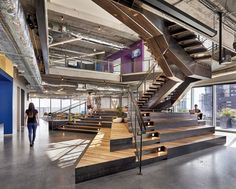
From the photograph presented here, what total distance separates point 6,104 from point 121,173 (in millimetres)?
7274

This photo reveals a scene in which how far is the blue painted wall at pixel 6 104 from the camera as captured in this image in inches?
338

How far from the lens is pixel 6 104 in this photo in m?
8.70

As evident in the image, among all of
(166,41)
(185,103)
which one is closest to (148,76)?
(185,103)

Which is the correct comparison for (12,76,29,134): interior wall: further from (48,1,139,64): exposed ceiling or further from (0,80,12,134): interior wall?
(48,1,139,64): exposed ceiling

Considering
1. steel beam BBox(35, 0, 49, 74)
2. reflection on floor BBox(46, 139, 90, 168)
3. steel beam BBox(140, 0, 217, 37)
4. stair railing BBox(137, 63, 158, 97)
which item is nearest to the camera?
steel beam BBox(140, 0, 217, 37)

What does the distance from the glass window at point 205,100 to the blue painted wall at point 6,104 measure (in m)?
11.3

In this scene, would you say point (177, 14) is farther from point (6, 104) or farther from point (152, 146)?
point (6, 104)

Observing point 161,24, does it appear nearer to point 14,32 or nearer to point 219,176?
point 14,32

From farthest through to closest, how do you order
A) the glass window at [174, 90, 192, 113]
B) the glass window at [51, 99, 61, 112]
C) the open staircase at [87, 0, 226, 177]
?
the glass window at [51, 99, 61, 112] → the glass window at [174, 90, 192, 113] → the open staircase at [87, 0, 226, 177]

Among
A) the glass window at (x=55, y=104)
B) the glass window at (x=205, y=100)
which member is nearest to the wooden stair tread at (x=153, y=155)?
the glass window at (x=205, y=100)

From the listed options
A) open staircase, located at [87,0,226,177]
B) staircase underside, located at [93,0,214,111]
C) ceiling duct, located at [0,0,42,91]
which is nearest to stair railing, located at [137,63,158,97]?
open staircase, located at [87,0,226,177]

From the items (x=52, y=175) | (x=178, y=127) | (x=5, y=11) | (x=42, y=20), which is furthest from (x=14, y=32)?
(x=178, y=127)

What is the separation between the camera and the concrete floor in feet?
10.8

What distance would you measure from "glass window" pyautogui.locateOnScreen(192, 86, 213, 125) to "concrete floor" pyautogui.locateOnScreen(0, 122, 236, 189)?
22.5 feet
